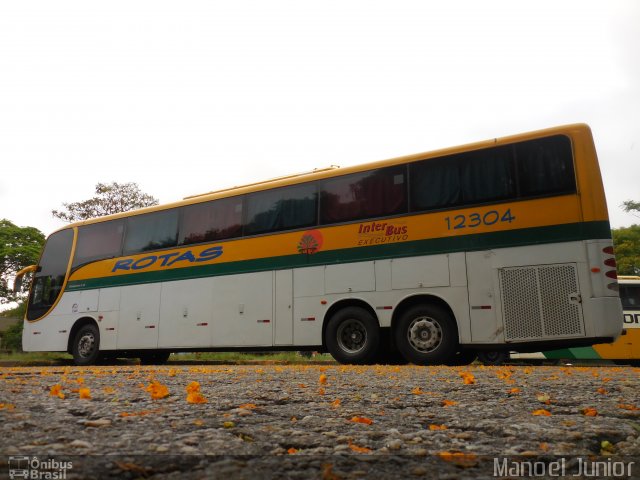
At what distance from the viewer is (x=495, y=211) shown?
25.6 ft

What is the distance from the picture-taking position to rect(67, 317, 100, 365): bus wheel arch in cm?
1214

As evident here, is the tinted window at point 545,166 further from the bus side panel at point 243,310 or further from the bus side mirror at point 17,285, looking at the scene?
the bus side mirror at point 17,285

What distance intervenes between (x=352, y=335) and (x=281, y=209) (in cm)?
308

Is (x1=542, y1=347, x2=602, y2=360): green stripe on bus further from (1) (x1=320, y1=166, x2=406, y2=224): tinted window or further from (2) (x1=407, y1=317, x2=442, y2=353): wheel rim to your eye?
(1) (x1=320, y1=166, x2=406, y2=224): tinted window

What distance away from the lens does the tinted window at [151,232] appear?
37.4ft

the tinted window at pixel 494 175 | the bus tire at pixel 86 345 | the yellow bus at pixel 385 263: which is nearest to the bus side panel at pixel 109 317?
the yellow bus at pixel 385 263

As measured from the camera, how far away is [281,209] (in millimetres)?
9906

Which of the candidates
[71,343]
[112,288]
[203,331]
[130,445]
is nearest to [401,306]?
[203,331]

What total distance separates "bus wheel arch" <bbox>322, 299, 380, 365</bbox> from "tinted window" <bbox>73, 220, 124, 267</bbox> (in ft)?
21.6

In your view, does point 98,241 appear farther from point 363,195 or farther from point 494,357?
point 494,357

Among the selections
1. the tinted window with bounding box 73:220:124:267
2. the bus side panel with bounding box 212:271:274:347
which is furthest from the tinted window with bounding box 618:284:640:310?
the tinted window with bounding box 73:220:124:267

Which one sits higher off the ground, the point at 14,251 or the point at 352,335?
the point at 14,251

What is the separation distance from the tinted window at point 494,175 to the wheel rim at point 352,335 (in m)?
2.47

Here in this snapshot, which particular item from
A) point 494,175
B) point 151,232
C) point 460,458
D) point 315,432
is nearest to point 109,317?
point 151,232
